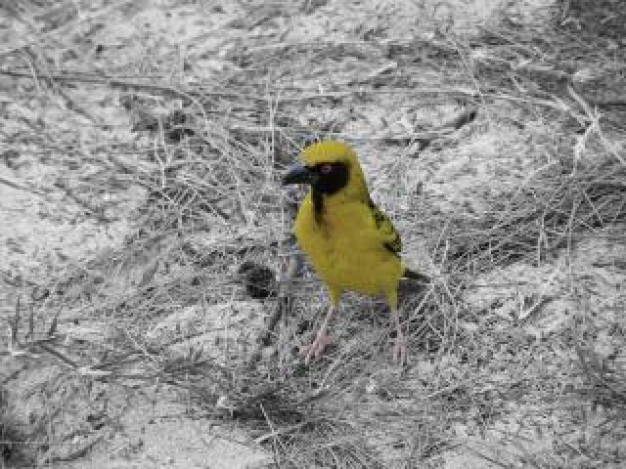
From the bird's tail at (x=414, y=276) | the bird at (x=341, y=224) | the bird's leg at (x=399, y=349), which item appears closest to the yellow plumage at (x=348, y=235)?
the bird at (x=341, y=224)

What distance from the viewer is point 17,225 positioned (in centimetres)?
516

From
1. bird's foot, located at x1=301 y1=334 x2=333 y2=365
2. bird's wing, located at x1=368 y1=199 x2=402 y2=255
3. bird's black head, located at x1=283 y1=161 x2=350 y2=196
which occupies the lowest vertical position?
bird's foot, located at x1=301 y1=334 x2=333 y2=365

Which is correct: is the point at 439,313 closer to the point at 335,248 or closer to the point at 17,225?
the point at 335,248

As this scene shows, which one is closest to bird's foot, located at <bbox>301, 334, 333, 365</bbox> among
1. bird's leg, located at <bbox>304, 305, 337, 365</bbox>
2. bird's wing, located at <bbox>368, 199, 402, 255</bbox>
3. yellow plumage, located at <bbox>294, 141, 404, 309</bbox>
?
bird's leg, located at <bbox>304, 305, 337, 365</bbox>

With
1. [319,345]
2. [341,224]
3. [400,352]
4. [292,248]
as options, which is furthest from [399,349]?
[292,248]

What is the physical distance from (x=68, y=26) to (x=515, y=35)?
9.03 ft

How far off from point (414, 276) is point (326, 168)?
82 cm

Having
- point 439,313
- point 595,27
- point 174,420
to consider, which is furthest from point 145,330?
point 595,27

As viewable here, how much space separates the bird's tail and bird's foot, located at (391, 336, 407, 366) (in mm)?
365

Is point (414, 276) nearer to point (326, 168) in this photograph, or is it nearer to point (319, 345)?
point (319, 345)

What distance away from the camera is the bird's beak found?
4234 millimetres

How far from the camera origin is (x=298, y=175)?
4246 millimetres

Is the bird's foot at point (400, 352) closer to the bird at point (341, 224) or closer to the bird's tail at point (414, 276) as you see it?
the bird at point (341, 224)

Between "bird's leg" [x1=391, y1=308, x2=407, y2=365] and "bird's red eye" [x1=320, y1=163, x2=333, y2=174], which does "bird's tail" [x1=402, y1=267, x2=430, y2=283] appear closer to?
"bird's leg" [x1=391, y1=308, x2=407, y2=365]
